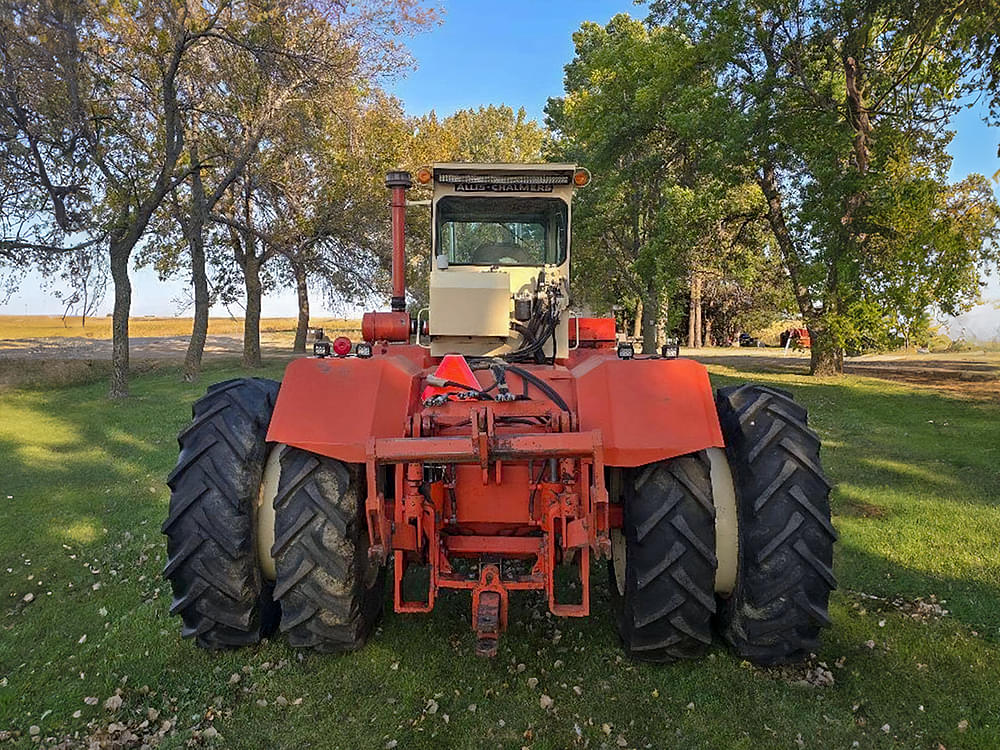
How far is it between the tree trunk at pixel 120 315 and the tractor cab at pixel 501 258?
1404cm

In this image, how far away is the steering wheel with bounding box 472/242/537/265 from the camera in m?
5.46

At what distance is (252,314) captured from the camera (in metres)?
24.6

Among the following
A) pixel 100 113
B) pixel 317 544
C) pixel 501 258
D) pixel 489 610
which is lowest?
pixel 489 610

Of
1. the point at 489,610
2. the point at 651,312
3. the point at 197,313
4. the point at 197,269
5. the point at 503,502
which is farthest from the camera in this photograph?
the point at 651,312

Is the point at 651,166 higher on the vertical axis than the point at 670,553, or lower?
higher

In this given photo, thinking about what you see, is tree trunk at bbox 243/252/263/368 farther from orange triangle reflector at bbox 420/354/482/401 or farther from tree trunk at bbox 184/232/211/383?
orange triangle reflector at bbox 420/354/482/401

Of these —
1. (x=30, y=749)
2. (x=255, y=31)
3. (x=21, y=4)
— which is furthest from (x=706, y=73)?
(x=30, y=749)

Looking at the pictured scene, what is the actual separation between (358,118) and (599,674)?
18.2m

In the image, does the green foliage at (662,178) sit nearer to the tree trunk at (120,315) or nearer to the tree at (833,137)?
the tree at (833,137)

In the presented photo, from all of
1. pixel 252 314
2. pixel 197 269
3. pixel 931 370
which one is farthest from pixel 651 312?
pixel 197 269

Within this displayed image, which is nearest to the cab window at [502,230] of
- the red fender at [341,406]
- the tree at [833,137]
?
the red fender at [341,406]

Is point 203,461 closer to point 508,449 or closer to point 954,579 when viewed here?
point 508,449

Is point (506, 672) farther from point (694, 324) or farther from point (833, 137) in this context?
point (694, 324)

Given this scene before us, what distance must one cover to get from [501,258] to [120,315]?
14.8m
